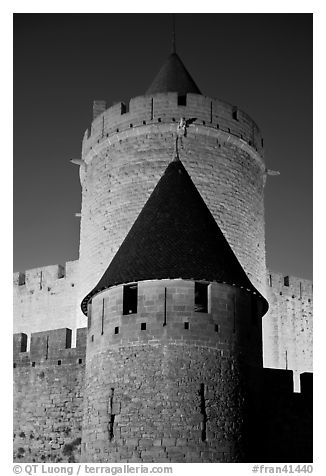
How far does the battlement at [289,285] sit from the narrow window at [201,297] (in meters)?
10.6

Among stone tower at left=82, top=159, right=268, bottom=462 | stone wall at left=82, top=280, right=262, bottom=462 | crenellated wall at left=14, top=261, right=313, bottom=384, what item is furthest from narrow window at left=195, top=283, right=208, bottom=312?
crenellated wall at left=14, top=261, right=313, bottom=384

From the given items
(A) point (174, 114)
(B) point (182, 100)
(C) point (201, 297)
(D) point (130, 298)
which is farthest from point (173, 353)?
(B) point (182, 100)

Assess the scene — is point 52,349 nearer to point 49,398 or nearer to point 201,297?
Answer: point 49,398

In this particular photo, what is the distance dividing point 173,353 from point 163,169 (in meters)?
6.54

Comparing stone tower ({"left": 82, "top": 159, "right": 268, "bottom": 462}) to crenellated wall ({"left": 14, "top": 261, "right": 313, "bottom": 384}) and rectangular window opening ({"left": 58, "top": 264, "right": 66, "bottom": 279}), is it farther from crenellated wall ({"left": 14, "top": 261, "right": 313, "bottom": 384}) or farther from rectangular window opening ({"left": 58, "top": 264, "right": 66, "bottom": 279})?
rectangular window opening ({"left": 58, "top": 264, "right": 66, "bottom": 279})

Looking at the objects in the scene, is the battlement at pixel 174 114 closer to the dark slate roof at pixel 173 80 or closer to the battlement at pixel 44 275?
the dark slate roof at pixel 173 80

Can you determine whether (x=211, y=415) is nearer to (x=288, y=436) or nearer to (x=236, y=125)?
(x=288, y=436)

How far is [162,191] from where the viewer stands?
1589 centimetres

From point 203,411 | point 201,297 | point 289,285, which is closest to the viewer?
→ point 203,411

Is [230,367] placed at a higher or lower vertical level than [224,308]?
lower

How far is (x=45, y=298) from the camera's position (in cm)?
2697

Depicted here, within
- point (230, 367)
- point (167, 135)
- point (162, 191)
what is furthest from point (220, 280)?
point (167, 135)

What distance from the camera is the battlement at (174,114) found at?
19844mm
